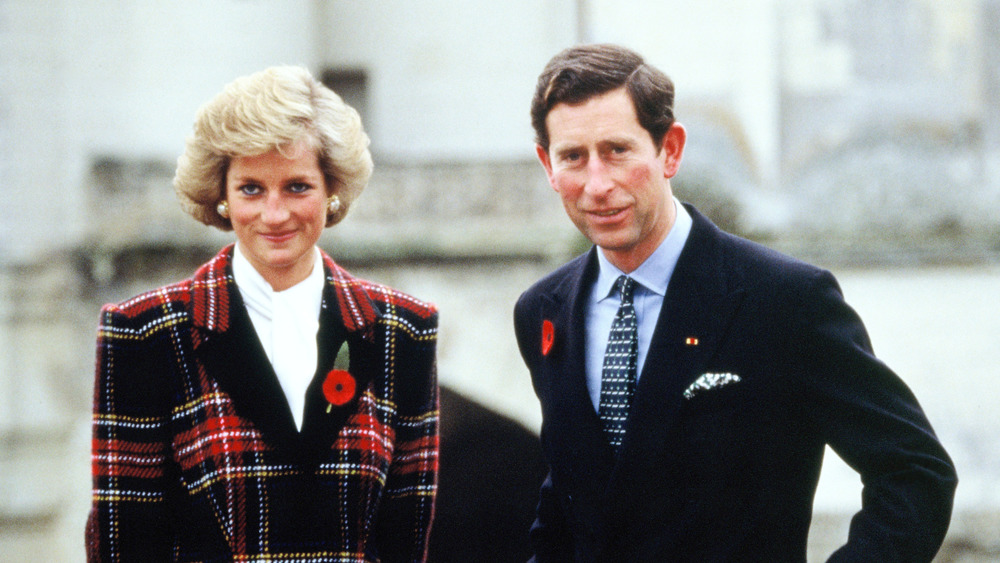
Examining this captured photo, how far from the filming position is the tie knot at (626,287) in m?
2.32

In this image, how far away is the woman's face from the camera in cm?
232

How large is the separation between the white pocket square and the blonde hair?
823 millimetres

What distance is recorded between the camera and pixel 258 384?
7.68ft

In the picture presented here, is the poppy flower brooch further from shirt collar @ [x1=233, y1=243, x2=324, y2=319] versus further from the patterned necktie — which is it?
the patterned necktie

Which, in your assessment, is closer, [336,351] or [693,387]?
[693,387]

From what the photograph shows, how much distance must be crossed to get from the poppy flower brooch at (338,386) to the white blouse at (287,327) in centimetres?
4

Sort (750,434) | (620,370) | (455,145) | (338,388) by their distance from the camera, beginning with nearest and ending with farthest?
(750,434) < (620,370) < (338,388) < (455,145)

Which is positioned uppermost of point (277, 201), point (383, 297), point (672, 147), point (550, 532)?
point (672, 147)

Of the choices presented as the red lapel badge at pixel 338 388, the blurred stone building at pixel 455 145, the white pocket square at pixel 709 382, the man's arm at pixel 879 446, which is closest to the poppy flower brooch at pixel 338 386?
the red lapel badge at pixel 338 388

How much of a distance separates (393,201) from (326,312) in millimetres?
6538

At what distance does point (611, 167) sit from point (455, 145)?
29.3ft

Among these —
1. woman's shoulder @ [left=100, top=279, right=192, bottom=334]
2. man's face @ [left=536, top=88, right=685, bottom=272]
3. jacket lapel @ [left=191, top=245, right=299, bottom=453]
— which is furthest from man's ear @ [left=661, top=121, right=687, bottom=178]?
woman's shoulder @ [left=100, top=279, right=192, bottom=334]

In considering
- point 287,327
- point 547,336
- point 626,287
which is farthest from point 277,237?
point 626,287

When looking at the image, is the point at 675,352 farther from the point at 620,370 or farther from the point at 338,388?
the point at 338,388
